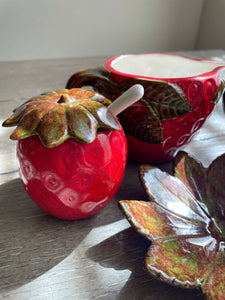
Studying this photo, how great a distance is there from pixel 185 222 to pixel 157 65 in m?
0.26

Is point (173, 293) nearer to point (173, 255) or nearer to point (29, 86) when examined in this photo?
point (173, 255)

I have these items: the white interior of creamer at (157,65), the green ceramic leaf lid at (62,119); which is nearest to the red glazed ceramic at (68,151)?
the green ceramic leaf lid at (62,119)

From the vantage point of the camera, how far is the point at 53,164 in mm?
264

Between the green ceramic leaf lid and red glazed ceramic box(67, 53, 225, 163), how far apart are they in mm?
76

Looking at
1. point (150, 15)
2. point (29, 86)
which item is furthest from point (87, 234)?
point (150, 15)

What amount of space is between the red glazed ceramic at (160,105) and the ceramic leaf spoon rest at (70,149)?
0.07 meters

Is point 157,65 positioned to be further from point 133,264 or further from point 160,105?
point 133,264

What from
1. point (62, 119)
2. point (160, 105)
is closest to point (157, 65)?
point (160, 105)

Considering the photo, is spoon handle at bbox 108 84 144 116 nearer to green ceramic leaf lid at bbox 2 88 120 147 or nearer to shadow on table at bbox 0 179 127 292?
green ceramic leaf lid at bbox 2 88 120 147

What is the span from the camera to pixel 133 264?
0.27 m

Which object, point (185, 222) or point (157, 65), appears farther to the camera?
point (157, 65)

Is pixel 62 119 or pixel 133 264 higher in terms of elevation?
pixel 62 119

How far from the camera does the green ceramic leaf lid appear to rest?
253 mm

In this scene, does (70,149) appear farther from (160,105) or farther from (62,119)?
(160,105)
